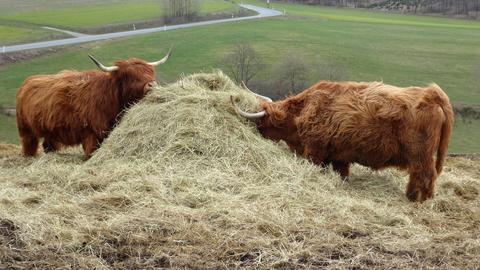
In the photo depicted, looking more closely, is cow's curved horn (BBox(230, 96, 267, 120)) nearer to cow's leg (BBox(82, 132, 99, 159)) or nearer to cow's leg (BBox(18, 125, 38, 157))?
cow's leg (BBox(82, 132, 99, 159))

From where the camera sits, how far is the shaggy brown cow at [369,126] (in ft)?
23.3

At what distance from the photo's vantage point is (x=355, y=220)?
19.1 ft

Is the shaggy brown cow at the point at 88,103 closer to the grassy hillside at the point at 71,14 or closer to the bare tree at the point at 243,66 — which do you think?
the bare tree at the point at 243,66

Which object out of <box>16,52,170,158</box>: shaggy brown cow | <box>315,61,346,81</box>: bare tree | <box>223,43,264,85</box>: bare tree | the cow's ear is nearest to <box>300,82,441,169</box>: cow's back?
the cow's ear

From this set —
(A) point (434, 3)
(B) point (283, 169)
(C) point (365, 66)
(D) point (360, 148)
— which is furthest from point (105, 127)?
(A) point (434, 3)

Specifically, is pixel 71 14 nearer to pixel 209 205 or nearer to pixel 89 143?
pixel 89 143

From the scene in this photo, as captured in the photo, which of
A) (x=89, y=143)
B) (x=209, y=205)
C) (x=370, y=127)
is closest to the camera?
(x=209, y=205)

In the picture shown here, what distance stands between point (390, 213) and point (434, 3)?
214 feet

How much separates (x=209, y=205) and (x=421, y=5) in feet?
218

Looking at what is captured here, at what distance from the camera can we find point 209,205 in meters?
5.93

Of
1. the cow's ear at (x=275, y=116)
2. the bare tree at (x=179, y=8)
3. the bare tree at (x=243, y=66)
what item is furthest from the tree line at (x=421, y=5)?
the cow's ear at (x=275, y=116)

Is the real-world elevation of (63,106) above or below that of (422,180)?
above

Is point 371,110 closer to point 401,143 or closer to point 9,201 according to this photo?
point 401,143

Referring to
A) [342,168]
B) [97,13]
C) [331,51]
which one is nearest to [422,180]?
[342,168]
